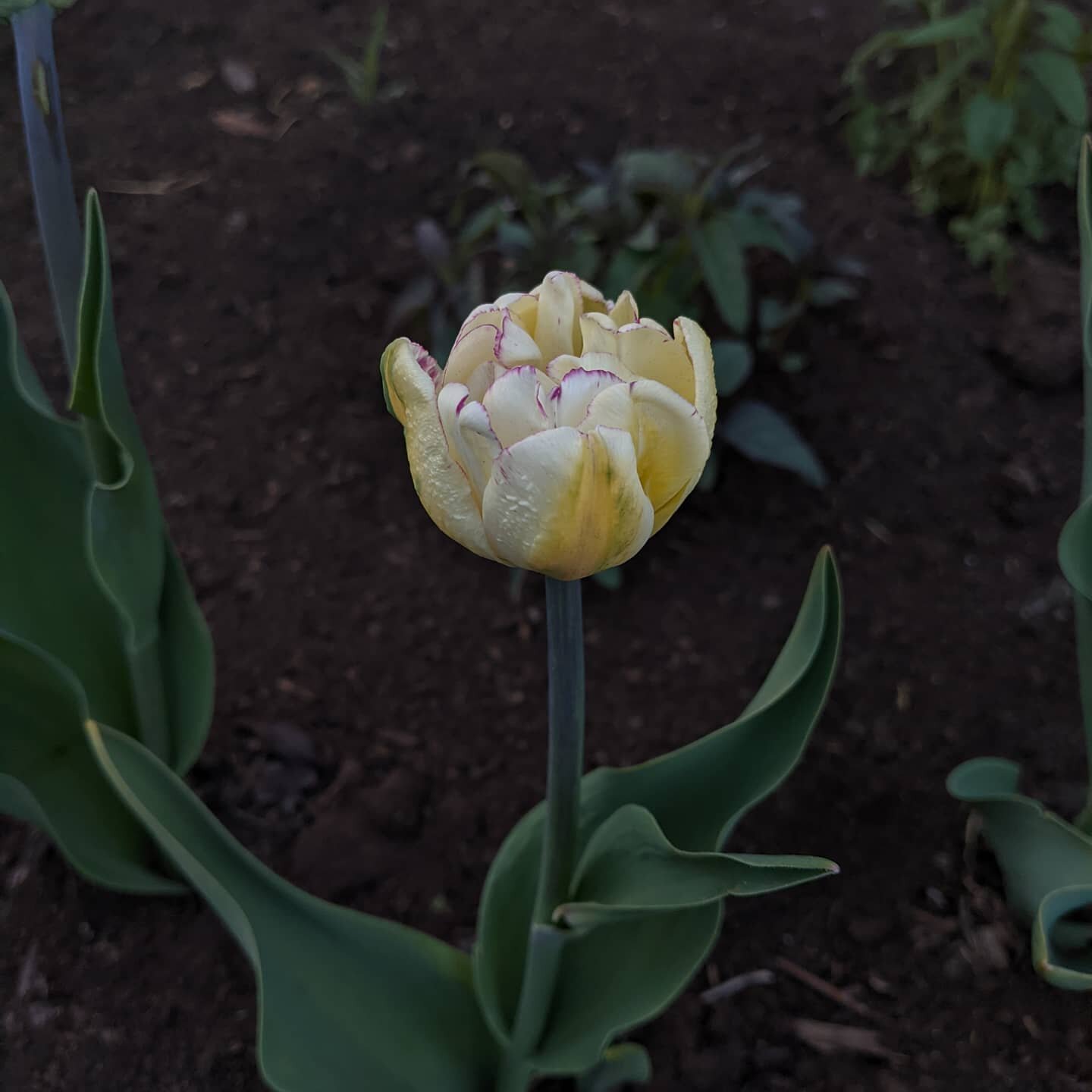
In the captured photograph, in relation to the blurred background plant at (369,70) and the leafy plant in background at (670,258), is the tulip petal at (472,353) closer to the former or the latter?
the leafy plant in background at (670,258)

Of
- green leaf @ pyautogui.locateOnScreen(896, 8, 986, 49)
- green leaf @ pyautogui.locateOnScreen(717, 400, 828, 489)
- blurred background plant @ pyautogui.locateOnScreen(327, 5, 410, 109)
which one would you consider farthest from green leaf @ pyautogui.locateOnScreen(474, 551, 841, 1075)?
blurred background plant @ pyautogui.locateOnScreen(327, 5, 410, 109)

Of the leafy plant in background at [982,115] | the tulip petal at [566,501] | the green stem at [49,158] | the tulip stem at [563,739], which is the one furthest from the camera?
the leafy plant in background at [982,115]

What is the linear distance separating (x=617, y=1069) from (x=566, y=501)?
68 cm

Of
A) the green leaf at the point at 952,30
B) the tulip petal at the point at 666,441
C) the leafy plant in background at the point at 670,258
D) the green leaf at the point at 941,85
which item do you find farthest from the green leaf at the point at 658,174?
the tulip petal at the point at 666,441

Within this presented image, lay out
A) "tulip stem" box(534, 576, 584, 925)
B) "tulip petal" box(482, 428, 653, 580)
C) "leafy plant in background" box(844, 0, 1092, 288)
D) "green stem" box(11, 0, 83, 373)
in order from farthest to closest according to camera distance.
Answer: "leafy plant in background" box(844, 0, 1092, 288)
"green stem" box(11, 0, 83, 373)
"tulip stem" box(534, 576, 584, 925)
"tulip petal" box(482, 428, 653, 580)

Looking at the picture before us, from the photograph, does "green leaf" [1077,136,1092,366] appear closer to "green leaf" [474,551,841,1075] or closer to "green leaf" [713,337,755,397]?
"green leaf" [474,551,841,1075]

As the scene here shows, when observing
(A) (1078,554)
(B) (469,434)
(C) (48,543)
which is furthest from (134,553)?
(A) (1078,554)

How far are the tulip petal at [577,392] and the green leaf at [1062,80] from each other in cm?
137

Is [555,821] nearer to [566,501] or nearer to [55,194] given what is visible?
[566,501]

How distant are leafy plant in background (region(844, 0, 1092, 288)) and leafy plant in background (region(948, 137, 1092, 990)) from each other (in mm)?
915

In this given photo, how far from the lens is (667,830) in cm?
78

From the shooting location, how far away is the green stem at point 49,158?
0.73 meters

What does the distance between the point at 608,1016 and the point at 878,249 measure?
1407 millimetres

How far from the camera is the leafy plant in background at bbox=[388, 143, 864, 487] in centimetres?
140
